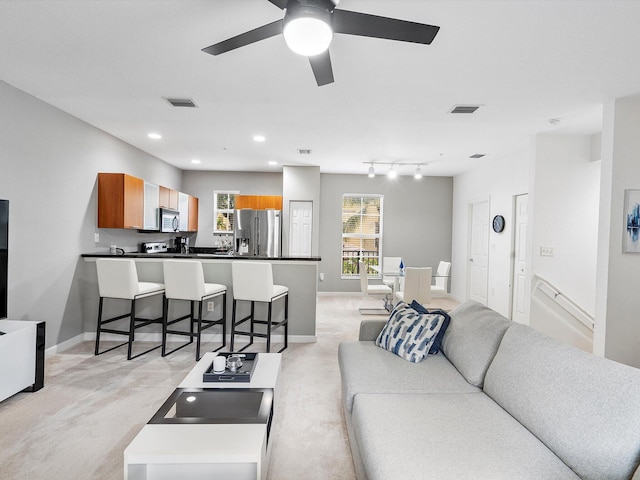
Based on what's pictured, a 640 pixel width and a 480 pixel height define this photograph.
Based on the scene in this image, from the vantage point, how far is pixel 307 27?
1.52 m

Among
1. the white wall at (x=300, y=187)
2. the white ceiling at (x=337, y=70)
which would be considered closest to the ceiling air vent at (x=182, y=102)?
the white ceiling at (x=337, y=70)

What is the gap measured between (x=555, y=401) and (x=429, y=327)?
1057mm

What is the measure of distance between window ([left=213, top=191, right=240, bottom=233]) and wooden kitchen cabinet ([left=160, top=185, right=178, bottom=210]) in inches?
52.5

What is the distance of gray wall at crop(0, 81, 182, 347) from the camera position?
3139 millimetres

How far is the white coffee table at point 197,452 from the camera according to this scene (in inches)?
54.6

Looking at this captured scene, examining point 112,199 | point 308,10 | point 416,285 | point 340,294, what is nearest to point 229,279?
point 112,199

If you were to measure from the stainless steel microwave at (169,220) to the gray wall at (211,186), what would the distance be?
1.26 meters

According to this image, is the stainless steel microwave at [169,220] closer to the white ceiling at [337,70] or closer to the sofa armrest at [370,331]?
the white ceiling at [337,70]

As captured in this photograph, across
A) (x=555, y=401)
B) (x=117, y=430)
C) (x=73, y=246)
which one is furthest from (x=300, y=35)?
(x=73, y=246)

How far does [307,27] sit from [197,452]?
181 centimetres

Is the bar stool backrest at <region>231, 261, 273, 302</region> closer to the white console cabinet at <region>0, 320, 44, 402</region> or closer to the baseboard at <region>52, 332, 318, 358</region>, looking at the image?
the baseboard at <region>52, 332, 318, 358</region>

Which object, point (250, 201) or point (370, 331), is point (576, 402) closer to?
point (370, 331)

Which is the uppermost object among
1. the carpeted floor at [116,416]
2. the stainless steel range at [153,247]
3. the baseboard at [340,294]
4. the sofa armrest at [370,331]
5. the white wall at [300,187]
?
the white wall at [300,187]

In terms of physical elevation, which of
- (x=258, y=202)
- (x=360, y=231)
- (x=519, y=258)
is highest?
(x=258, y=202)
